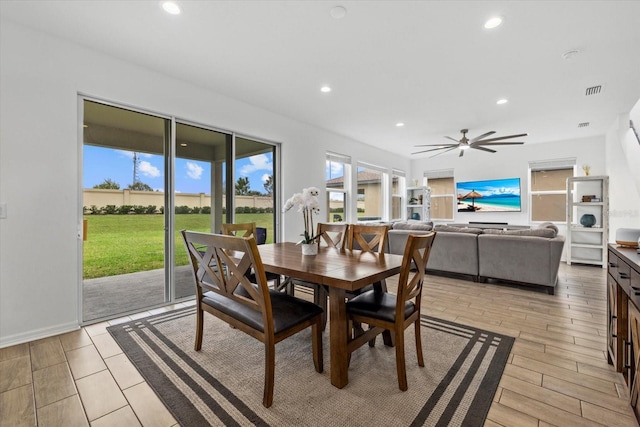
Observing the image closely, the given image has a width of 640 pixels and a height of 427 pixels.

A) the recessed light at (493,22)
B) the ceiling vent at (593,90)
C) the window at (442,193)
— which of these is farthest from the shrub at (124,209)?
the window at (442,193)

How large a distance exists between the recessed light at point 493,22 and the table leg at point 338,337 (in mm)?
2370

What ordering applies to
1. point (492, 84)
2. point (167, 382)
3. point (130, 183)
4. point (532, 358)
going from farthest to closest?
point (492, 84) → point (130, 183) → point (532, 358) → point (167, 382)

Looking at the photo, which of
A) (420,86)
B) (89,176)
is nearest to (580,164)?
(420,86)

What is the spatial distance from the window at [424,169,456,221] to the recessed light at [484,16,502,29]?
5744mm

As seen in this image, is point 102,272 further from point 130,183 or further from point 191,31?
point 191,31

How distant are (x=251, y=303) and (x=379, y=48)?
2.46 meters

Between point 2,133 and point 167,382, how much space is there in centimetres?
231

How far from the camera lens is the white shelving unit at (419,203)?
7.68 m

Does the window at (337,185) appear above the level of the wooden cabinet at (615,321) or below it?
above

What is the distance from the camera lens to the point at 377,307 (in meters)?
1.77

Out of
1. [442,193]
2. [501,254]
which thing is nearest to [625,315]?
[501,254]

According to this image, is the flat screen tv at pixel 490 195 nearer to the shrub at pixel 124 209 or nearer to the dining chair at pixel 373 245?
the dining chair at pixel 373 245

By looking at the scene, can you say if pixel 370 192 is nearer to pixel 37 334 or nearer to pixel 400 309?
pixel 400 309

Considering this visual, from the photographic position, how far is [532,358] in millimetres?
2031
